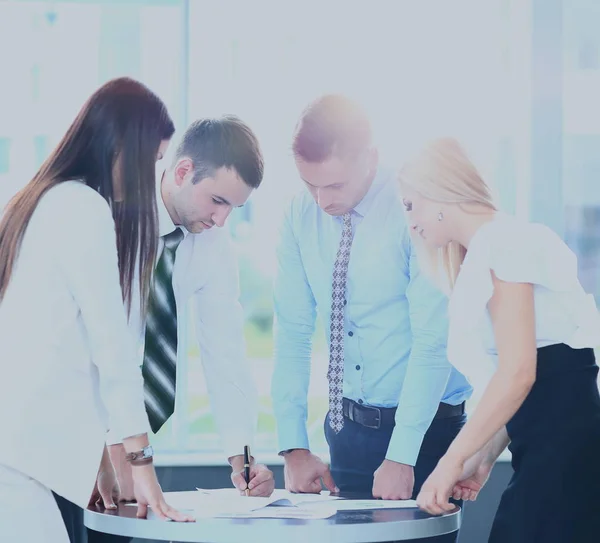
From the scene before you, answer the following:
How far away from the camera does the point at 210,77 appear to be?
4191 millimetres

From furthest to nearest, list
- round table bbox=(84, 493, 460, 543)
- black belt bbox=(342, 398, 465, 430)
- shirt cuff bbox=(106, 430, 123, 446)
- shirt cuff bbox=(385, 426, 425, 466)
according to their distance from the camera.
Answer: black belt bbox=(342, 398, 465, 430) < shirt cuff bbox=(385, 426, 425, 466) < shirt cuff bbox=(106, 430, 123, 446) < round table bbox=(84, 493, 460, 543)

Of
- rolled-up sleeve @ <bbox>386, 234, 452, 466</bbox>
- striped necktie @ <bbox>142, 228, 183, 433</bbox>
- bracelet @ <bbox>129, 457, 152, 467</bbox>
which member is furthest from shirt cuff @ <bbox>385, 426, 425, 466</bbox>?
bracelet @ <bbox>129, 457, 152, 467</bbox>

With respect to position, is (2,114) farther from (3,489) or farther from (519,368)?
(519,368)

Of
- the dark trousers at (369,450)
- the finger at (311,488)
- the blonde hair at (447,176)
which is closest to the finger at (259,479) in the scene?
the finger at (311,488)

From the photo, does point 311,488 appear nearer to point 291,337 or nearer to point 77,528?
point 291,337

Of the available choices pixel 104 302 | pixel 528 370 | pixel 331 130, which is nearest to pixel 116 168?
pixel 104 302

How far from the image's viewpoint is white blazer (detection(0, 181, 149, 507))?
5.67 ft

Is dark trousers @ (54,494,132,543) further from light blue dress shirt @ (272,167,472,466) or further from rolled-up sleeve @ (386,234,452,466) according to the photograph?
rolled-up sleeve @ (386,234,452,466)

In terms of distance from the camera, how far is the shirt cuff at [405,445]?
224cm

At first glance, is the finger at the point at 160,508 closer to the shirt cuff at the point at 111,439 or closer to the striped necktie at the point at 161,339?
the shirt cuff at the point at 111,439

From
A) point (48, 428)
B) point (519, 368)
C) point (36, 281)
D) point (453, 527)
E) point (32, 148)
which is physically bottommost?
point (453, 527)

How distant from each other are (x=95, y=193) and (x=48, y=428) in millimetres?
458

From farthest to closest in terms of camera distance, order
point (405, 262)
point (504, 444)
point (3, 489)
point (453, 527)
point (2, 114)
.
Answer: point (2, 114)
point (405, 262)
point (504, 444)
point (453, 527)
point (3, 489)

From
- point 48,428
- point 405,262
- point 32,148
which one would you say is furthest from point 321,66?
point 48,428
